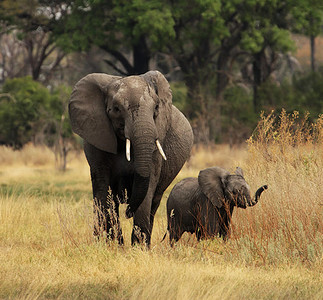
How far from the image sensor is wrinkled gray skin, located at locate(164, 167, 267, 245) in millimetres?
9172

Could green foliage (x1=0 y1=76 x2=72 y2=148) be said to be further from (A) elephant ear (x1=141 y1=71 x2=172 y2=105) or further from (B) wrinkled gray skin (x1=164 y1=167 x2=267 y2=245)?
(A) elephant ear (x1=141 y1=71 x2=172 y2=105)

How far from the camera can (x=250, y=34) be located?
2988cm

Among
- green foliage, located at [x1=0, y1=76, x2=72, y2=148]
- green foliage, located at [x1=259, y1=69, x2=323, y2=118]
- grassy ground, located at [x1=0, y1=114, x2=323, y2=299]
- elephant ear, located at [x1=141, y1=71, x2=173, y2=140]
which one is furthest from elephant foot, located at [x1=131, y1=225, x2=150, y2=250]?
green foliage, located at [x1=259, y1=69, x2=323, y2=118]

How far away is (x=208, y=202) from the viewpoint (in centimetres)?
953

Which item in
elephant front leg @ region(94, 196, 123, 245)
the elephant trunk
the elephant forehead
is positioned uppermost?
the elephant forehead

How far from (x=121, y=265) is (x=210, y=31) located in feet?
76.1

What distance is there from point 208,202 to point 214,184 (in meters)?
0.26

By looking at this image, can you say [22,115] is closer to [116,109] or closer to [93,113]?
[93,113]

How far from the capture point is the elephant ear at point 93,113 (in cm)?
776

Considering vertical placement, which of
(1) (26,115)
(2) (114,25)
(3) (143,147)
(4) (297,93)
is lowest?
(1) (26,115)

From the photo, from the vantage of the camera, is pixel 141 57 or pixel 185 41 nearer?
pixel 185 41

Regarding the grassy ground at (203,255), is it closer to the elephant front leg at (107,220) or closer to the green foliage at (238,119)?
the elephant front leg at (107,220)

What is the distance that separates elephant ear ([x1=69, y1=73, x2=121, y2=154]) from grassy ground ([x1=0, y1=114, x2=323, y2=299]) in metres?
0.93

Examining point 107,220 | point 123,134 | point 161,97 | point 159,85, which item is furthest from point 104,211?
point 159,85
